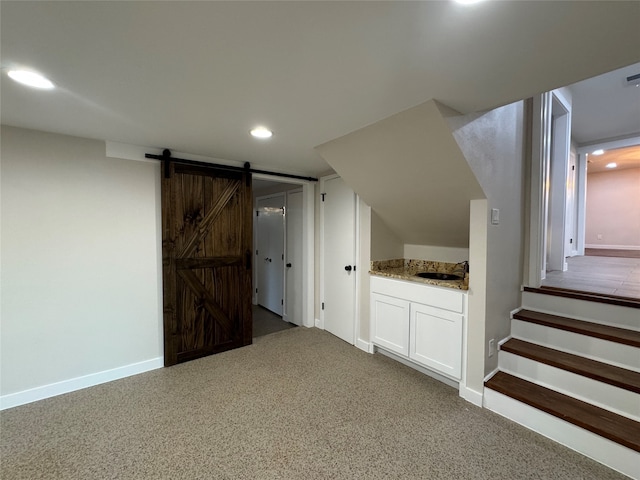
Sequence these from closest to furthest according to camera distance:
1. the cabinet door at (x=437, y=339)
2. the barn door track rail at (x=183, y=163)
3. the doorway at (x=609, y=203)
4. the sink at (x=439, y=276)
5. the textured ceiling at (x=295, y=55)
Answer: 1. the textured ceiling at (x=295, y=55)
2. the cabinet door at (x=437, y=339)
3. the barn door track rail at (x=183, y=163)
4. the sink at (x=439, y=276)
5. the doorway at (x=609, y=203)

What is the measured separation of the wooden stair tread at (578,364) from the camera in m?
1.83

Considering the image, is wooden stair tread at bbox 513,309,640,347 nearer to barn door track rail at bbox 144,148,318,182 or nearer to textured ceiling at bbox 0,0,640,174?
textured ceiling at bbox 0,0,640,174

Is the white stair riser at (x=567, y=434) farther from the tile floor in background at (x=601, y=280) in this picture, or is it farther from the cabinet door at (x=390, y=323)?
the tile floor in background at (x=601, y=280)

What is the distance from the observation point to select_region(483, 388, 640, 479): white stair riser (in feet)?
5.23

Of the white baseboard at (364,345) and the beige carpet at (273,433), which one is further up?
the white baseboard at (364,345)

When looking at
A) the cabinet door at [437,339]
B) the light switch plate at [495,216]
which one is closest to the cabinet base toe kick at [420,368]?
the cabinet door at [437,339]

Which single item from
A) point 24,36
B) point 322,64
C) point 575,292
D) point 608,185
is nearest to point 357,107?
point 322,64

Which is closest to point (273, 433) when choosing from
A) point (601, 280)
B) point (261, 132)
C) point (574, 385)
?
point (574, 385)

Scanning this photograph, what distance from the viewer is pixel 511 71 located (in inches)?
55.1

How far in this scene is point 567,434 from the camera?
1.79 metres

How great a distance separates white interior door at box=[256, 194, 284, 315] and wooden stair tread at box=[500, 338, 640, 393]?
3.12 metres

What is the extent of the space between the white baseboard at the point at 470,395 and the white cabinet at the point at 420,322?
0.09 m

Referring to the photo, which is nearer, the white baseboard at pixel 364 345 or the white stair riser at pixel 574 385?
the white stair riser at pixel 574 385

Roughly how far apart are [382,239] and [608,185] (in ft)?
24.6
